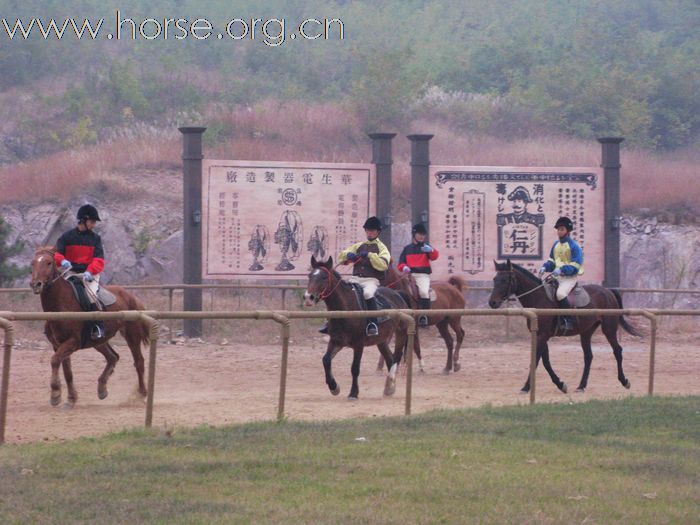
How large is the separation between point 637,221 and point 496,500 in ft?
76.8

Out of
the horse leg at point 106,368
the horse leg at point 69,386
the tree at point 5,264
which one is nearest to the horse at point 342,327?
the horse leg at point 106,368

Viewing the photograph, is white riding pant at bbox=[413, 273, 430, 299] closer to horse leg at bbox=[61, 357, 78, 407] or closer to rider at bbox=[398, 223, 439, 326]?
rider at bbox=[398, 223, 439, 326]

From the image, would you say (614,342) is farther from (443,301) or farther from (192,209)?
(192,209)

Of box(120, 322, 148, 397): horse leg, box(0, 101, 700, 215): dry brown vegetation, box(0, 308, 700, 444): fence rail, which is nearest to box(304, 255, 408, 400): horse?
box(0, 308, 700, 444): fence rail

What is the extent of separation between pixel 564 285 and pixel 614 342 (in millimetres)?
1055

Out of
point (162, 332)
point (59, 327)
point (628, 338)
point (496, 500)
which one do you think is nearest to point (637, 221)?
point (628, 338)

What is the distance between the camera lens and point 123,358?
16.1m

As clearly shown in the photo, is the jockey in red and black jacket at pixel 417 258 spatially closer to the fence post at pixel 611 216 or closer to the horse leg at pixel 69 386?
the fence post at pixel 611 216

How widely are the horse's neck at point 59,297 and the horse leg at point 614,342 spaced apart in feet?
24.3

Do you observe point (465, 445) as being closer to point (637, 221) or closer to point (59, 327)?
point (59, 327)

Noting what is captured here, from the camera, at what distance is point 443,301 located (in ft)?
64.2

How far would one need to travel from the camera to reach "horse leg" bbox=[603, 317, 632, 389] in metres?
16.7

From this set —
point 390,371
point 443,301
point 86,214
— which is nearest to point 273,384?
point 390,371

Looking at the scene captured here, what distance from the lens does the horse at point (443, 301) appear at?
18469 mm
